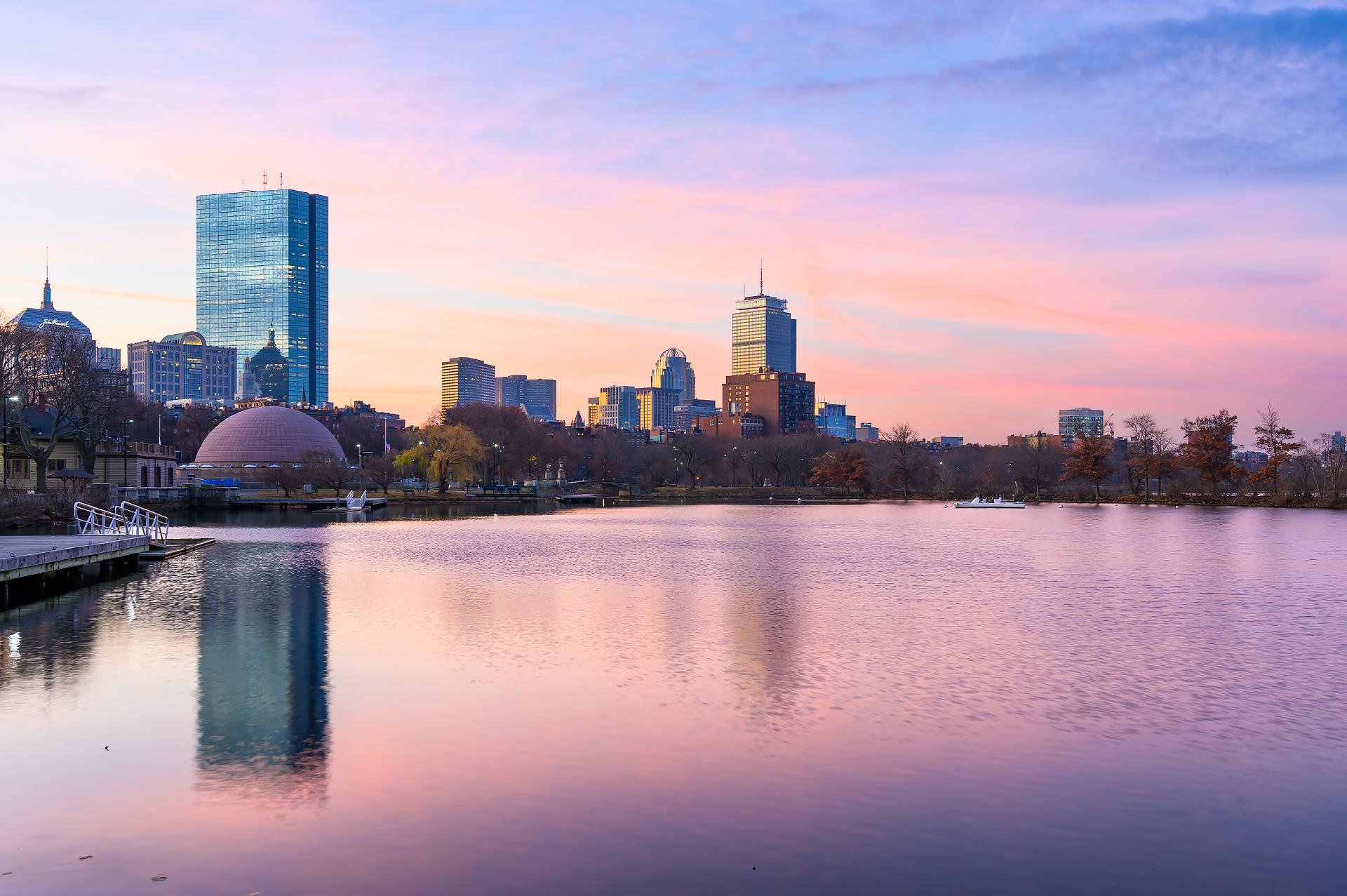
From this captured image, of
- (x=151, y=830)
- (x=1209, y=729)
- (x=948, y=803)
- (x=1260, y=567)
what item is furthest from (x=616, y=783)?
(x=1260, y=567)

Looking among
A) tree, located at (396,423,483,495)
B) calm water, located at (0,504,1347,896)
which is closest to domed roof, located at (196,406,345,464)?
tree, located at (396,423,483,495)

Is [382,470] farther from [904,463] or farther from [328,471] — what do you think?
[904,463]

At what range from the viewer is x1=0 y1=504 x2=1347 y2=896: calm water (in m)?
9.72

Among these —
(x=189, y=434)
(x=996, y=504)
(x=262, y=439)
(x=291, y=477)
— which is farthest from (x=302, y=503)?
(x=189, y=434)

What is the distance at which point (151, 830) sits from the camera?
1046cm

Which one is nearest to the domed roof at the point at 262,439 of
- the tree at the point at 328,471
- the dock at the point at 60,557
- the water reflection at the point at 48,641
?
the tree at the point at 328,471

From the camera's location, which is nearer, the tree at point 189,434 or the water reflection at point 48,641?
the water reflection at point 48,641

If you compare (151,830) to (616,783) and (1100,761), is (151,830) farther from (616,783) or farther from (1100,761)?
(1100,761)

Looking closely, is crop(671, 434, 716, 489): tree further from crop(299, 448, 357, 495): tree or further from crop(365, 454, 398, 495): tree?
crop(299, 448, 357, 495): tree

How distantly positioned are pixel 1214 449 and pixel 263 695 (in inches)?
4575

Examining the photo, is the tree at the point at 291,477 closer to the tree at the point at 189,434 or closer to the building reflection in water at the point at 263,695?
the tree at the point at 189,434

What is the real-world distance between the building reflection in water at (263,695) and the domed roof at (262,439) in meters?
139

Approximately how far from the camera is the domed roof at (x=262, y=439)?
163 meters

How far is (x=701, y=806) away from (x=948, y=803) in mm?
2910
